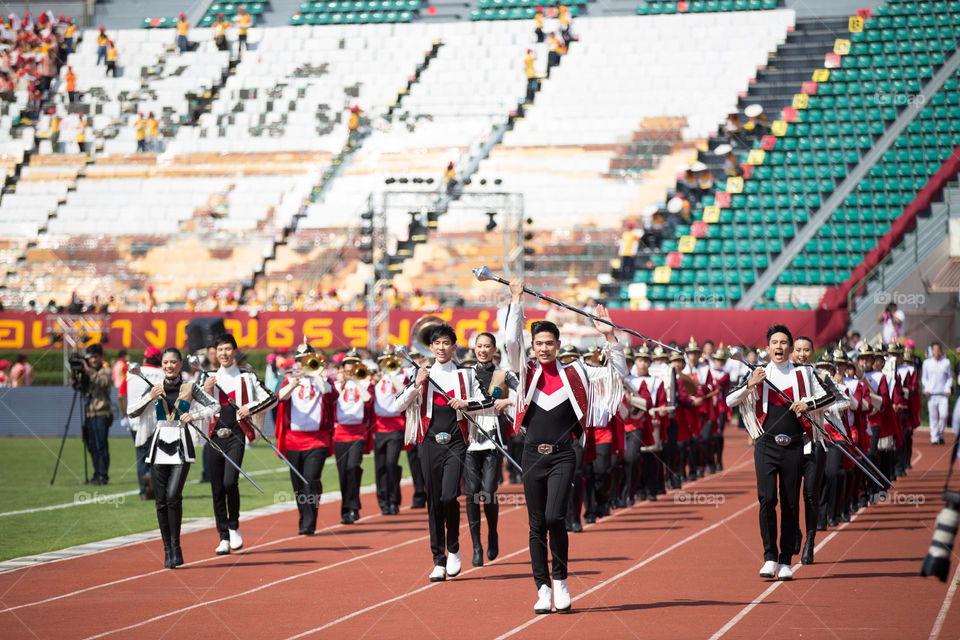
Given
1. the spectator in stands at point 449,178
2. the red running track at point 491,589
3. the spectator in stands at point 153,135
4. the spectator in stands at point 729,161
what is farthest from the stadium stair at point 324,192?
the red running track at point 491,589

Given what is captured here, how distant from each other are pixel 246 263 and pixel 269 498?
22.4 metres

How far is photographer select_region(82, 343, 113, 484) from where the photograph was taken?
18.2 meters

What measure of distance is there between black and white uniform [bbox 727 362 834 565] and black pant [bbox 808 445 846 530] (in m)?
2.41

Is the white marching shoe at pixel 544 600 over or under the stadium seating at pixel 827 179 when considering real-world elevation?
under

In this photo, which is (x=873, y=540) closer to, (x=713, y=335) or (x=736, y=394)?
(x=736, y=394)

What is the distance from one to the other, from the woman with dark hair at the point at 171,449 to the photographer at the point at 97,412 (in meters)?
7.80

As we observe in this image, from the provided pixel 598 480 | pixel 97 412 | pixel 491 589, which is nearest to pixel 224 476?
pixel 491 589

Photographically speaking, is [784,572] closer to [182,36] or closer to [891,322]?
[891,322]

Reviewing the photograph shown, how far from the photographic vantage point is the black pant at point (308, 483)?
42.5 feet

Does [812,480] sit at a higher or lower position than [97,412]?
lower

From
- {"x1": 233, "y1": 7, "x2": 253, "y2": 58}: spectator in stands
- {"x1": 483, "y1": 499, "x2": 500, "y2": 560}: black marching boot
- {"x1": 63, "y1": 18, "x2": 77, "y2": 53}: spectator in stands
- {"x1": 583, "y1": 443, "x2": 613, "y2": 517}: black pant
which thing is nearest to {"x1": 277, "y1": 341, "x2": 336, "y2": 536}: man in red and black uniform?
{"x1": 483, "y1": 499, "x2": 500, "y2": 560}: black marching boot

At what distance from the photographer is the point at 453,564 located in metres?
10.1

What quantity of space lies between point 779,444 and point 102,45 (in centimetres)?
4241

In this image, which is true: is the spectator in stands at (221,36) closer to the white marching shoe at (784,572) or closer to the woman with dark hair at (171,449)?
the woman with dark hair at (171,449)
